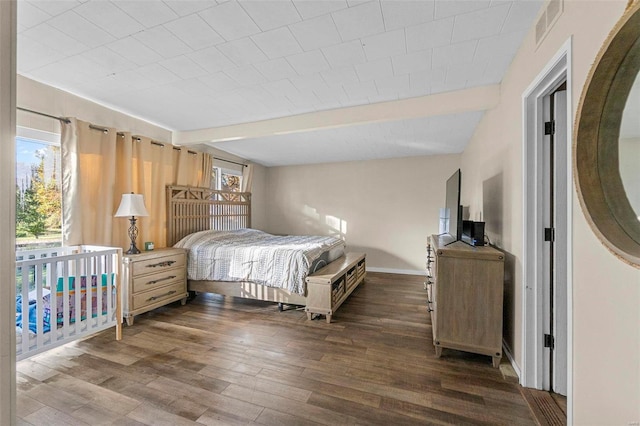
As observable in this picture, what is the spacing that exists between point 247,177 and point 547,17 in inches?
188

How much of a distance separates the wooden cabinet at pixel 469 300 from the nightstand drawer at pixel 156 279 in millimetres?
2974

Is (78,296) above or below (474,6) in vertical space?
below

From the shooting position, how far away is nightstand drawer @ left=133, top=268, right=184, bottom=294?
282cm

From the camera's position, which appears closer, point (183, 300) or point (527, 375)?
point (527, 375)

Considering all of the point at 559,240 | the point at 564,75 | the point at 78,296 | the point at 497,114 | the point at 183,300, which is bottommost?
the point at 183,300

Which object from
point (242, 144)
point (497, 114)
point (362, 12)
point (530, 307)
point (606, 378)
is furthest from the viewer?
point (242, 144)

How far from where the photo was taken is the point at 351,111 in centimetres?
297

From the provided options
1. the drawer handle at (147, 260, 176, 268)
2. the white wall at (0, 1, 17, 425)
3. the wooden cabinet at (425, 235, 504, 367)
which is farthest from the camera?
the drawer handle at (147, 260, 176, 268)

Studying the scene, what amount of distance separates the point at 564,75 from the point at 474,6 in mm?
636

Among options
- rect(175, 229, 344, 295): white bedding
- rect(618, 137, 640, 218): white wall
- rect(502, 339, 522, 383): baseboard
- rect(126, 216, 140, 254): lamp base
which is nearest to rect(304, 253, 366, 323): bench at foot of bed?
rect(175, 229, 344, 295): white bedding

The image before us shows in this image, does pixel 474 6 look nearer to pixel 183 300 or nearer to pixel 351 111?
pixel 351 111

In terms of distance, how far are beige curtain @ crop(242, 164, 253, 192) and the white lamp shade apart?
243 cm

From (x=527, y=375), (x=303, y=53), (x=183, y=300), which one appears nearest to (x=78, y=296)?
(x=183, y=300)

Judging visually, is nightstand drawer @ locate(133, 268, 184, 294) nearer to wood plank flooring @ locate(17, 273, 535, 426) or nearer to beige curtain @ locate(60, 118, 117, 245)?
wood plank flooring @ locate(17, 273, 535, 426)
